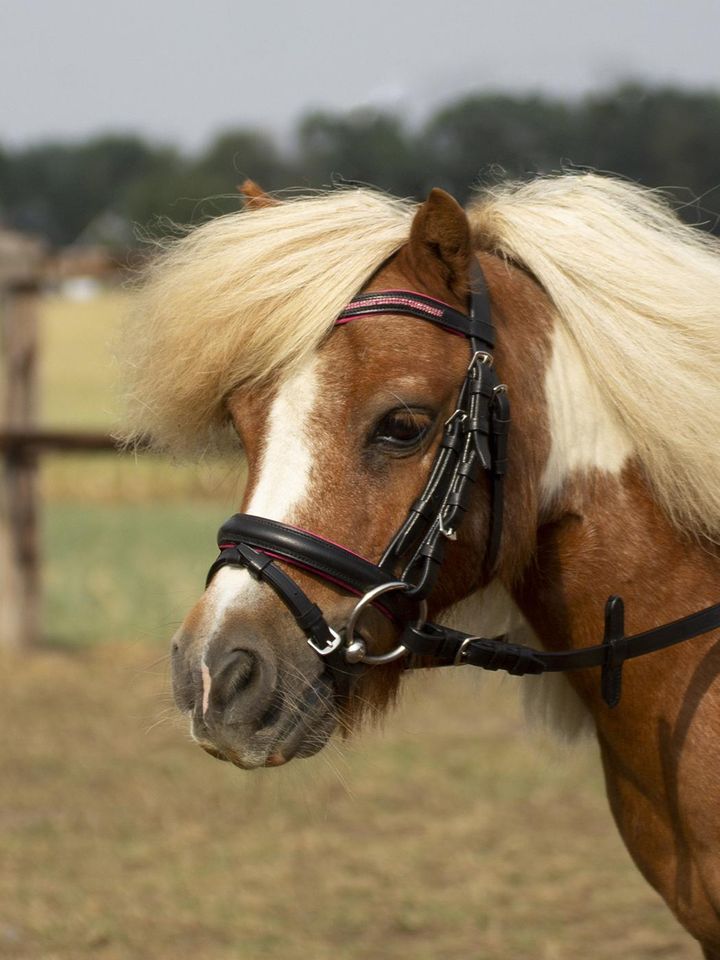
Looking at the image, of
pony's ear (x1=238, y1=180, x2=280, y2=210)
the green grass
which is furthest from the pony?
the green grass

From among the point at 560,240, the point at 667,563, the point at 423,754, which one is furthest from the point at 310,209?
the point at 423,754

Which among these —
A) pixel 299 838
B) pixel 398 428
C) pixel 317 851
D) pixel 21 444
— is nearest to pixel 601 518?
pixel 398 428

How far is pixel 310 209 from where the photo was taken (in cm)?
236

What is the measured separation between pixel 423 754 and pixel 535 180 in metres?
4.04

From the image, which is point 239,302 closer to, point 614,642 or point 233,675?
point 233,675

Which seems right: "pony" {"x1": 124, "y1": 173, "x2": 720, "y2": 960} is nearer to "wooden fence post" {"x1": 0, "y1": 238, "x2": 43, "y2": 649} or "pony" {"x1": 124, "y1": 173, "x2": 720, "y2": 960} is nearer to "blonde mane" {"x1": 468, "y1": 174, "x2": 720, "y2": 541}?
"blonde mane" {"x1": 468, "y1": 174, "x2": 720, "y2": 541}

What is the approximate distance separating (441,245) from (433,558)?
2.00ft

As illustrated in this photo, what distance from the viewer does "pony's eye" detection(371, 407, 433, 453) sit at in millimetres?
2111

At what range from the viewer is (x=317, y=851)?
4.73 m

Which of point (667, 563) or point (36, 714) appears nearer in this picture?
point (667, 563)

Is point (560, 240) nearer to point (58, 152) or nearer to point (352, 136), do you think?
point (352, 136)

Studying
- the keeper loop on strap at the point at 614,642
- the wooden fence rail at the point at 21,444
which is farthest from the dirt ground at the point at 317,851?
the wooden fence rail at the point at 21,444

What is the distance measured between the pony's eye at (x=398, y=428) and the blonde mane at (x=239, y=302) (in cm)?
21

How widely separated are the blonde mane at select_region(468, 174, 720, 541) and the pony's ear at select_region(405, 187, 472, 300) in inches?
7.7
